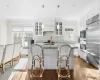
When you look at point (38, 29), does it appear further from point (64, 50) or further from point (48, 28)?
point (64, 50)

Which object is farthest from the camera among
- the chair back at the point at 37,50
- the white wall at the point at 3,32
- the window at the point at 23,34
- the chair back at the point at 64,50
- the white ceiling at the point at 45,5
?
the window at the point at 23,34

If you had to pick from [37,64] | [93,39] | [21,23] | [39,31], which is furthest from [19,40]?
[93,39]

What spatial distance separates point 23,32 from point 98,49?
5985mm

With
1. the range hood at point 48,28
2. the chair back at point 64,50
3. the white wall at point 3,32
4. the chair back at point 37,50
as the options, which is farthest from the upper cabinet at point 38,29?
the chair back at point 64,50

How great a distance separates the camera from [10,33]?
28.1 ft

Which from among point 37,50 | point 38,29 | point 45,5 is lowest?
point 37,50

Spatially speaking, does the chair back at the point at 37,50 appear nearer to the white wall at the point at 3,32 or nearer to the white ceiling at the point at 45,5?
the white ceiling at the point at 45,5

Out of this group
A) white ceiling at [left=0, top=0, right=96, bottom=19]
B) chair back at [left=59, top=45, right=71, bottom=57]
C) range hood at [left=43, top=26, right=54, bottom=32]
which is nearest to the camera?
chair back at [left=59, top=45, right=71, bottom=57]

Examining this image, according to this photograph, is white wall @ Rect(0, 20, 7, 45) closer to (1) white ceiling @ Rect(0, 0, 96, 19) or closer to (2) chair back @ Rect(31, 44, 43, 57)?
(1) white ceiling @ Rect(0, 0, 96, 19)

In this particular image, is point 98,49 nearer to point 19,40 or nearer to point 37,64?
point 37,64

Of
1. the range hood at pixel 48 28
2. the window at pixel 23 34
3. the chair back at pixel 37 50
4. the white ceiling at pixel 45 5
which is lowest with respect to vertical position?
the chair back at pixel 37 50

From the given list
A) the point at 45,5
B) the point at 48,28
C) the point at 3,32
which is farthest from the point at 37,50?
the point at 3,32

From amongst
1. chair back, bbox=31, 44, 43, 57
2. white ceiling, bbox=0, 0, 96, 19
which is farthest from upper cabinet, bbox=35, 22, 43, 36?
chair back, bbox=31, 44, 43, 57

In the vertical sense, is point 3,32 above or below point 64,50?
above
